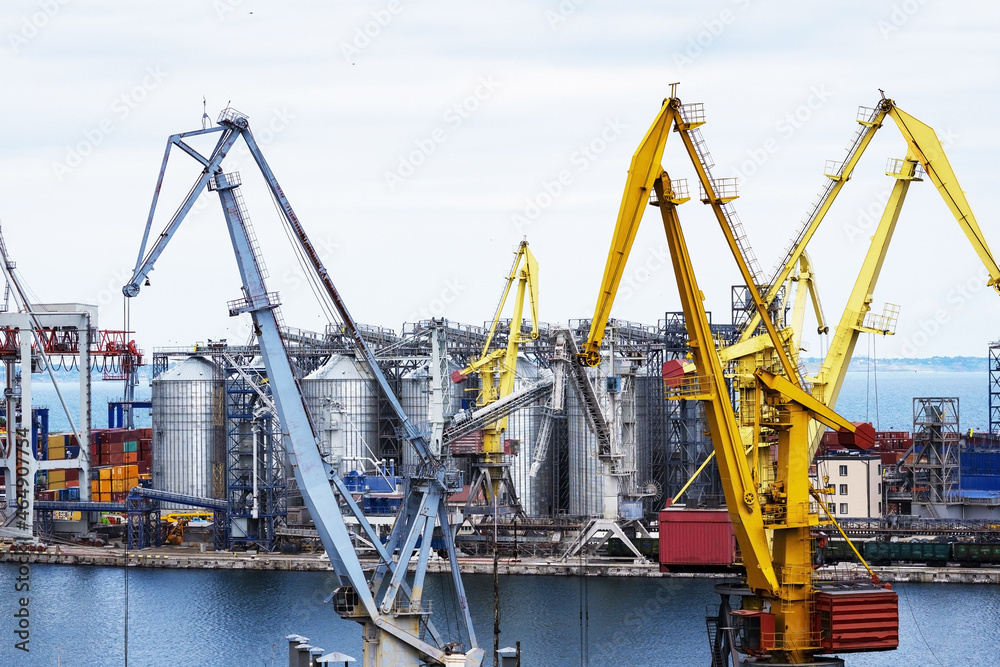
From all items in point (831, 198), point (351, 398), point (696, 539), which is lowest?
point (696, 539)

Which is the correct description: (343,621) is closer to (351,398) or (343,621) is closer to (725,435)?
(725,435)

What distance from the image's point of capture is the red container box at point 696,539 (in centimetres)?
4081

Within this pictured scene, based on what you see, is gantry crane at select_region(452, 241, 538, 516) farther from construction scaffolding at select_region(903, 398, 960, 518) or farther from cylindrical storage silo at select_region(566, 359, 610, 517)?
construction scaffolding at select_region(903, 398, 960, 518)

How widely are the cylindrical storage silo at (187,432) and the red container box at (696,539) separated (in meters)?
35.1

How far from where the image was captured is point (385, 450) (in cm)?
7769

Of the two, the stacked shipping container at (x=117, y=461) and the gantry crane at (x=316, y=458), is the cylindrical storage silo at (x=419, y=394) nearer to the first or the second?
the stacked shipping container at (x=117, y=461)

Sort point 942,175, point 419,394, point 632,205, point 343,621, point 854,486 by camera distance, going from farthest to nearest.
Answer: point 419,394 → point 854,486 → point 343,621 → point 942,175 → point 632,205

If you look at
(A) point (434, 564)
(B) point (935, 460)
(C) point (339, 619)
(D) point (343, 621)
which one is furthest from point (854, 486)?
(D) point (343, 621)

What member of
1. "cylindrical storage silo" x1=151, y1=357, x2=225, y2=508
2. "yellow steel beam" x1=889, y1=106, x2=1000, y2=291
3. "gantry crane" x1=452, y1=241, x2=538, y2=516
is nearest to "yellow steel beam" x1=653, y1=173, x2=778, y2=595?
"yellow steel beam" x1=889, y1=106, x2=1000, y2=291

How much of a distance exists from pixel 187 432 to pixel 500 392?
17397mm

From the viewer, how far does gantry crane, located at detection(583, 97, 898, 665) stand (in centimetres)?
3372

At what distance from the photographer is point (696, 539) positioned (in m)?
42.3

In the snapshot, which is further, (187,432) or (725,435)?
(187,432)

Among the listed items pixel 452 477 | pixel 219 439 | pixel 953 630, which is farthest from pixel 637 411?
pixel 452 477
